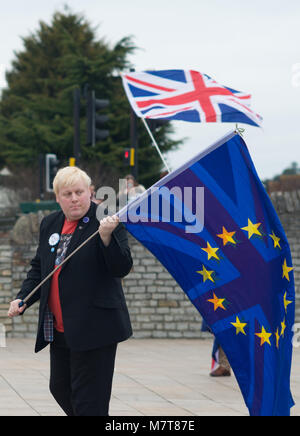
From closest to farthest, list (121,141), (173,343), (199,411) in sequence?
(199,411)
(173,343)
(121,141)

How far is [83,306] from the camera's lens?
488cm

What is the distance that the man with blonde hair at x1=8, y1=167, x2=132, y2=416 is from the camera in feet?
15.9

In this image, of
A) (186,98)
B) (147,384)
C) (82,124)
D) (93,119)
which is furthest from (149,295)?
(82,124)

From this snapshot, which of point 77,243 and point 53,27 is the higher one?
point 53,27

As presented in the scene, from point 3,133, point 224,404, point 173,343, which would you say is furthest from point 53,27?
point 224,404

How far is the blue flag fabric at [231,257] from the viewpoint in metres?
5.09

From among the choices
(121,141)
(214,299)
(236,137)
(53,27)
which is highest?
(53,27)

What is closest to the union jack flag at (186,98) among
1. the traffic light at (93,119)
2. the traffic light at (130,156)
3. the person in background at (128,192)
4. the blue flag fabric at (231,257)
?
the person in background at (128,192)

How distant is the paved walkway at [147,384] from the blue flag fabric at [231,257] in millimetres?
2328

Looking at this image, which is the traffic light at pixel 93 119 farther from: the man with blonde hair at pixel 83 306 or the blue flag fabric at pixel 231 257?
the man with blonde hair at pixel 83 306

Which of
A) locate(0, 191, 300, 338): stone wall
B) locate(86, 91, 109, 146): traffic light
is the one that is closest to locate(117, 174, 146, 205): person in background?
locate(0, 191, 300, 338): stone wall

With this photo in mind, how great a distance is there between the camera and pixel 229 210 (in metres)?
5.24
